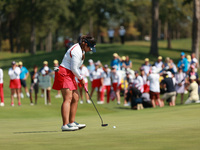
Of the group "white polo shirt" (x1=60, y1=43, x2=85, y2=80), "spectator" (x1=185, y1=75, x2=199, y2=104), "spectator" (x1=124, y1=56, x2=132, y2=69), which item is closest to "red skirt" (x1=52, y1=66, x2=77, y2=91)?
"white polo shirt" (x1=60, y1=43, x2=85, y2=80)

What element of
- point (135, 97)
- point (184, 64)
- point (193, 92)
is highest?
point (184, 64)

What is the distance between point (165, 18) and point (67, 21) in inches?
743

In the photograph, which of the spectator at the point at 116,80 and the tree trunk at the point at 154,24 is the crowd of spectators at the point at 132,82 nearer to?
the spectator at the point at 116,80

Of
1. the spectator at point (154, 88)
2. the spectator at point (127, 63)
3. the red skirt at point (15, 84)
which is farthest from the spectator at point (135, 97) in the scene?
the red skirt at point (15, 84)

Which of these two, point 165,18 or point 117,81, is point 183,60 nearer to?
point 117,81

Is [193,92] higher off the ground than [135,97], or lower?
higher

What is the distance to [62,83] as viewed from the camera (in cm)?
931

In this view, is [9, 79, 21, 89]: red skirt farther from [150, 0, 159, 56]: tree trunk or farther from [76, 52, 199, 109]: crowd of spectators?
[150, 0, 159, 56]: tree trunk

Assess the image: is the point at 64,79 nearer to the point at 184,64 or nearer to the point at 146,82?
the point at 146,82

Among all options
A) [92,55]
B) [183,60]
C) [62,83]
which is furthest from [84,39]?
[92,55]

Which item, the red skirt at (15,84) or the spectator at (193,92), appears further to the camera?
the red skirt at (15,84)

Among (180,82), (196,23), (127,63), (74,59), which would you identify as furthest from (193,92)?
(196,23)

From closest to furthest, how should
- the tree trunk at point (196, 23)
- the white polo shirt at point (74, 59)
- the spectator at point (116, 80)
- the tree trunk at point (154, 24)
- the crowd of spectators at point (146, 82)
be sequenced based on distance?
1. the white polo shirt at point (74, 59)
2. the crowd of spectators at point (146, 82)
3. the spectator at point (116, 80)
4. the tree trunk at point (196, 23)
5. the tree trunk at point (154, 24)

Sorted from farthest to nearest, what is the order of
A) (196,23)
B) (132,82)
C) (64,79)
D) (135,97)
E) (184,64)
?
1. (196,23)
2. (184,64)
3. (132,82)
4. (135,97)
5. (64,79)
